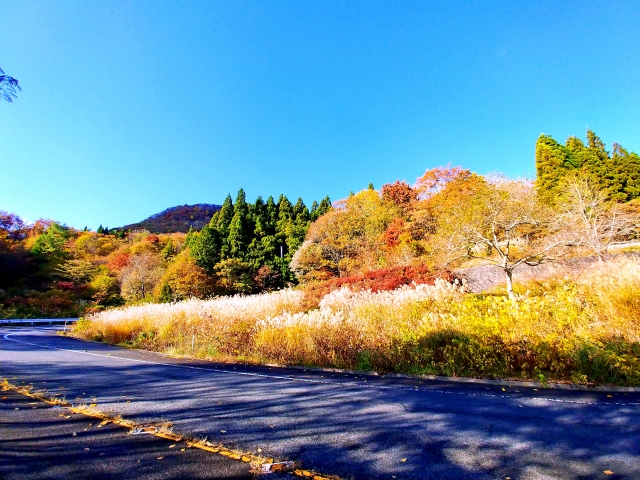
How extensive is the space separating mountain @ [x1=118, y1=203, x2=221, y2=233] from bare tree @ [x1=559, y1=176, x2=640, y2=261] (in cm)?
6845

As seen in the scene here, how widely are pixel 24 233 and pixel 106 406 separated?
205 feet

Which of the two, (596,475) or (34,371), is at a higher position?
(596,475)

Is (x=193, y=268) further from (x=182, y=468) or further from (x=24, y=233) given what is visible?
(x=24, y=233)

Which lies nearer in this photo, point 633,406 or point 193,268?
point 633,406

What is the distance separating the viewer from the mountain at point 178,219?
7644 cm

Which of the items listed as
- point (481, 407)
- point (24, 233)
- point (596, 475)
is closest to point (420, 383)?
point (481, 407)

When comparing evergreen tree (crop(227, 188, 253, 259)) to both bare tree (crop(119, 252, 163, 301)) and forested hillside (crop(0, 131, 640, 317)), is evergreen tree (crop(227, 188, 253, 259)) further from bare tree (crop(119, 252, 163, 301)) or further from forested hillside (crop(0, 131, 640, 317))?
bare tree (crop(119, 252, 163, 301))

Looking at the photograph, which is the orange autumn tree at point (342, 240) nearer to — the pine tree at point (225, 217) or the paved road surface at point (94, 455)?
the pine tree at point (225, 217)

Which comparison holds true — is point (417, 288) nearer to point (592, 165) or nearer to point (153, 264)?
point (592, 165)

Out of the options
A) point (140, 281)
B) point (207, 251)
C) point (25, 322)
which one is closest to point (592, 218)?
point (207, 251)

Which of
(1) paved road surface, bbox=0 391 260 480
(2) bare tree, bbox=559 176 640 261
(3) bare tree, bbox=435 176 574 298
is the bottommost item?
(1) paved road surface, bbox=0 391 260 480

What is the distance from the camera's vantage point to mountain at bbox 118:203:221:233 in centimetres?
7644

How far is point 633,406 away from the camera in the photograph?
412 centimetres

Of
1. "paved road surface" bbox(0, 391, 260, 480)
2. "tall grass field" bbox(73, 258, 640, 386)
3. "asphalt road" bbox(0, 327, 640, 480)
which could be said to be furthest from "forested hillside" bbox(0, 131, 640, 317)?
"paved road surface" bbox(0, 391, 260, 480)
